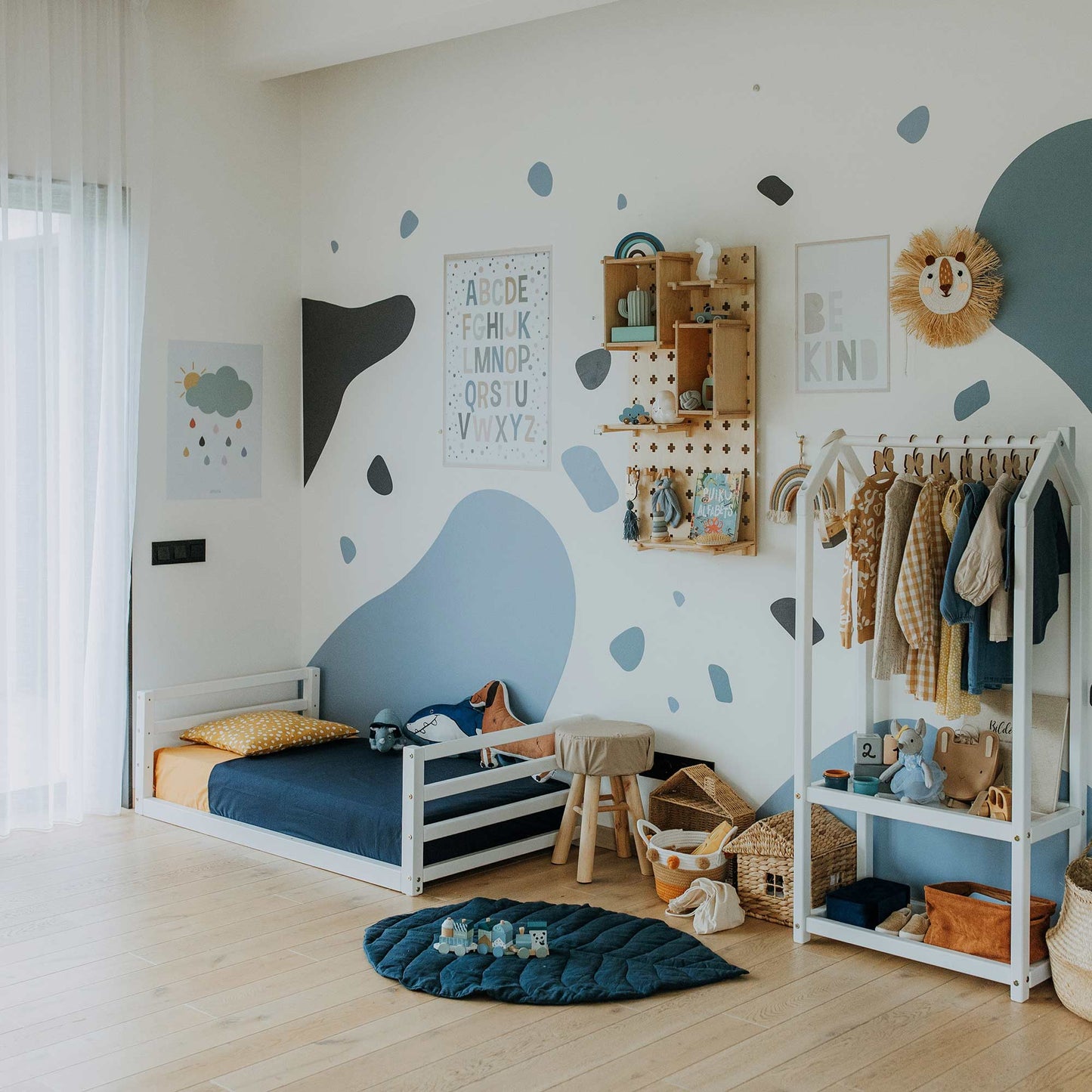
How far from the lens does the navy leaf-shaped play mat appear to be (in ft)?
9.99

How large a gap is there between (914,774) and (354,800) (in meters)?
1.70

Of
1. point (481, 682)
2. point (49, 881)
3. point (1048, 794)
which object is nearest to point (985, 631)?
point (1048, 794)

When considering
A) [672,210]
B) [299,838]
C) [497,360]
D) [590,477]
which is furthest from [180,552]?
[672,210]

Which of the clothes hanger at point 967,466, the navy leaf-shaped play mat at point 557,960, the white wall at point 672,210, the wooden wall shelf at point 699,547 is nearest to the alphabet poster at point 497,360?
the white wall at point 672,210

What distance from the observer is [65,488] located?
4.38m

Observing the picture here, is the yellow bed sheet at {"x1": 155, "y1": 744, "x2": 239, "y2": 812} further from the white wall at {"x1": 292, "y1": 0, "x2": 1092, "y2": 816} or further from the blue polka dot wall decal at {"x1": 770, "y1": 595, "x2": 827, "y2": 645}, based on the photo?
the blue polka dot wall decal at {"x1": 770, "y1": 595, "x2": 827, "y2": 645}

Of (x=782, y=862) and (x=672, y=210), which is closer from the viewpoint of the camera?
(x=782, y=862)

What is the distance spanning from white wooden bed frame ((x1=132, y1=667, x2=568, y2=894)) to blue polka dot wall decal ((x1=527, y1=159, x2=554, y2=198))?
1.81 meters

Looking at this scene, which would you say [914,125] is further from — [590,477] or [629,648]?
[629,648]

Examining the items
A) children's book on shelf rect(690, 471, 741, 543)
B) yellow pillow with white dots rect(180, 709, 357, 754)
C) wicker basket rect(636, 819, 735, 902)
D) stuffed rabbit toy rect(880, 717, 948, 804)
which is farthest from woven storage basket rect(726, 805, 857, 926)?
yellow pillow with white dots rect(180, 709, 357, 754)

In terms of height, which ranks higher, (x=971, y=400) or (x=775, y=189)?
(x=775, y=189)

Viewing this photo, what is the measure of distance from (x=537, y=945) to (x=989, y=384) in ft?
6.19

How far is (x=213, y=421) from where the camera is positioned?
487 centimetres

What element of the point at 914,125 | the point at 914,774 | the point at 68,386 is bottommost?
the point at 914,774
